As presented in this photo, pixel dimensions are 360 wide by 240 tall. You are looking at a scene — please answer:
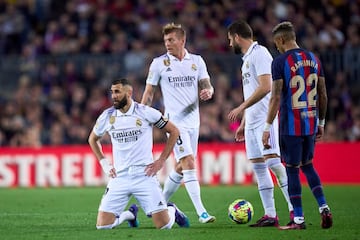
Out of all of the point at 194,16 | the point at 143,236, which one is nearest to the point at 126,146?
the point at 143,236

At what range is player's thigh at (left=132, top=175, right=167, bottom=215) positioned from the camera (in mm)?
10906

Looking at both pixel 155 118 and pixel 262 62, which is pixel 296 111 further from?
pixel 155 118

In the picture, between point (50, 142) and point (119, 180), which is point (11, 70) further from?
point (119, 180)

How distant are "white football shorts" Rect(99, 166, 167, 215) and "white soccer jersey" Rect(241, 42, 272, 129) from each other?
56.8 inches

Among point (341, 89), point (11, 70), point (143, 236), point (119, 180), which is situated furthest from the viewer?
point (11, 70)

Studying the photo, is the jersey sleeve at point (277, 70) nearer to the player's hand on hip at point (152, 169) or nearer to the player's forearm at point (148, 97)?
the player's hand on hip at point (152, 169)

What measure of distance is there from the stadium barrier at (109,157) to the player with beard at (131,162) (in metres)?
9.80

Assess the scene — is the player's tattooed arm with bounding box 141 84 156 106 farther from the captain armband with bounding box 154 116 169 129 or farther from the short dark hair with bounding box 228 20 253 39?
the short dark hair with bounding box 228 20 253 39

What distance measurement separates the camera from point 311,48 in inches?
889

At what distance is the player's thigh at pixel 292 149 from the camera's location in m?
10.3

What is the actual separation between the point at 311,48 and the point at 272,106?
12.5 m

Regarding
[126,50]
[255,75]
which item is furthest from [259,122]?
[126,50]

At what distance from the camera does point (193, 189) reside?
1171 cm

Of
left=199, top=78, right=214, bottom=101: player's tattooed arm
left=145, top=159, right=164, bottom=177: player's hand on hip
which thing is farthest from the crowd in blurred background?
left=145, top=159, right=164, bottom=177: player's hand on hip
